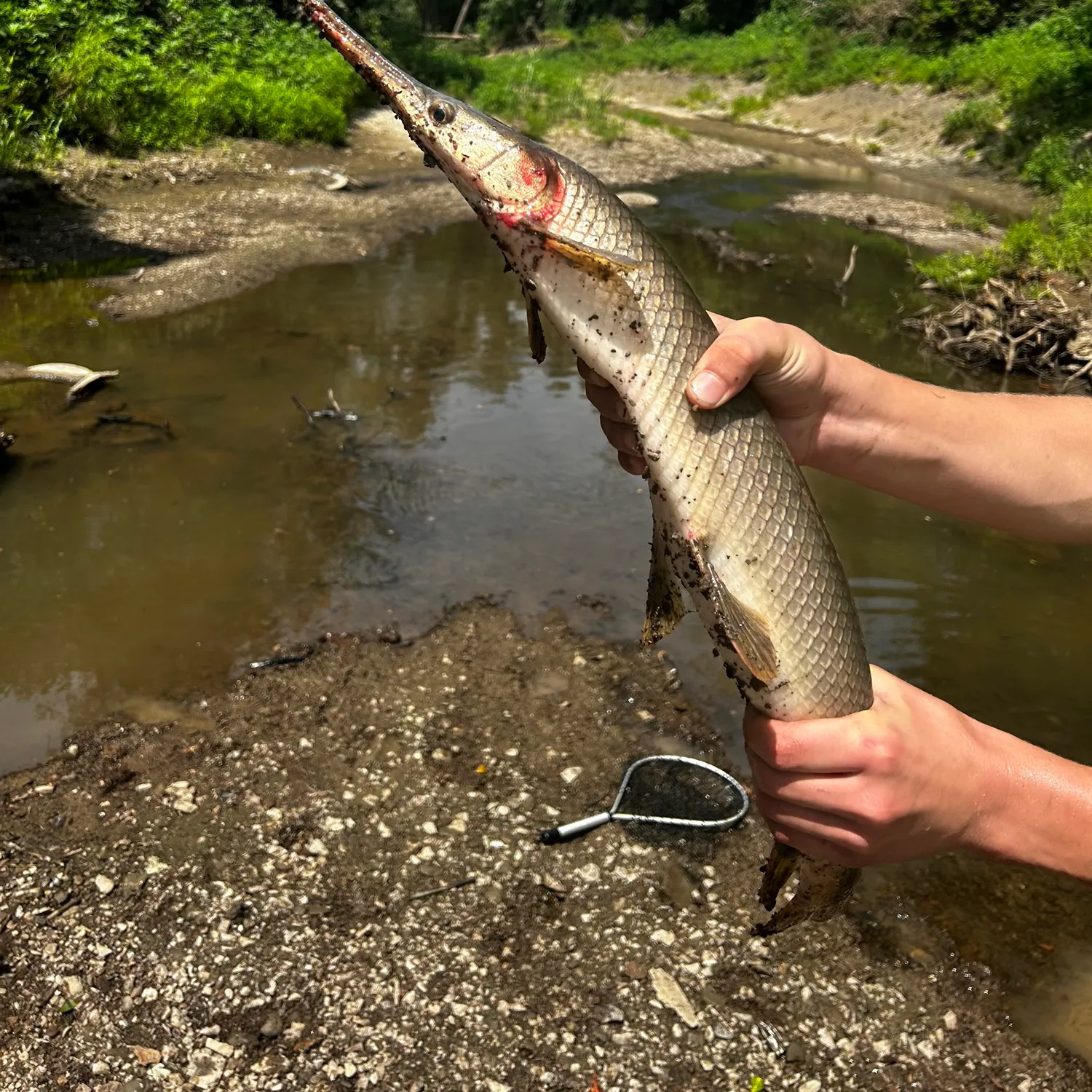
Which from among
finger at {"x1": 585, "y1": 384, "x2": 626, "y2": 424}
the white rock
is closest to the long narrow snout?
finger at {"x1": 585, "y1": 384, "x2": 626, "y2": 424}

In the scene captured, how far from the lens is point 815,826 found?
2270 mm

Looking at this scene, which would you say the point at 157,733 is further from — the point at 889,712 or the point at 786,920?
the point at 889,712

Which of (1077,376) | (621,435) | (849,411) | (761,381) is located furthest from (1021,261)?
(621,435)

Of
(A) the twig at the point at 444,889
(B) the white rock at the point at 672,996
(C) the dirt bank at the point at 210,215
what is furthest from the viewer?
(C) the dirt bank at the point at 210,215

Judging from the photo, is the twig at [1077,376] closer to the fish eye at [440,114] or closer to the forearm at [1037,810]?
the forearm at [1037,810]

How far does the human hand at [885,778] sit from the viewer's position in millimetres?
2158

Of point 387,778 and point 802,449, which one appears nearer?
point 802,449

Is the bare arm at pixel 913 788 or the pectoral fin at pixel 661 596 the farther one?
the pectoral fin at pixel 661 596

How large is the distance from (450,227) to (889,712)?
14034mm

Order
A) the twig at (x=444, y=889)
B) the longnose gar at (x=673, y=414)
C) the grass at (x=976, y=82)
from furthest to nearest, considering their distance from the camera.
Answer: the grass at (x=976, y=82)
the twig at (x=444, y=889)
the longnose gar at (x=673, y=414)

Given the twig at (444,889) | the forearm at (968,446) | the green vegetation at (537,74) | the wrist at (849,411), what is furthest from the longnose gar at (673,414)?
the green vegetation at (537,74)

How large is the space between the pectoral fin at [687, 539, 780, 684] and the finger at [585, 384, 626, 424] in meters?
0.53

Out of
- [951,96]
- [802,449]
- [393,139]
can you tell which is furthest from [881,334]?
[951,96]

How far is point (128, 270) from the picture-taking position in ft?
36.2
